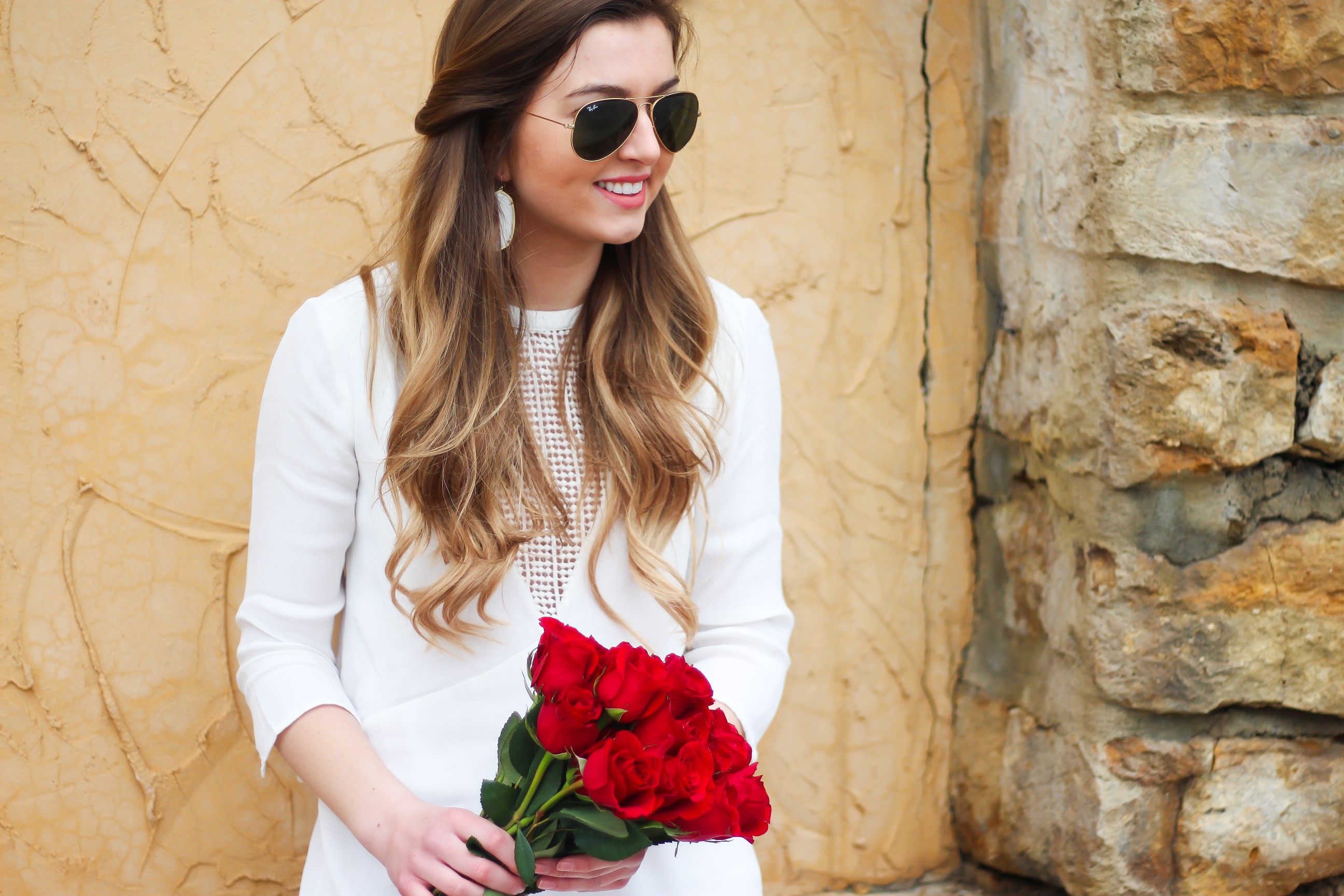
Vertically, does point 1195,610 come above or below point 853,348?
below

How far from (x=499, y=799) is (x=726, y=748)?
0.26m


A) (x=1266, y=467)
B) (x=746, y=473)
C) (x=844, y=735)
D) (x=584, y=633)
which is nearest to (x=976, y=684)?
(x=844, y=735)

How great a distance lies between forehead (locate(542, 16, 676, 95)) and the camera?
1407 millimetres

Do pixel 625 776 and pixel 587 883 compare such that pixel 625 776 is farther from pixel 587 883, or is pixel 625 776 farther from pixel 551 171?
pixel 551 171

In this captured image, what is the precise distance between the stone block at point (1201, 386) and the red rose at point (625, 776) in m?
1.09

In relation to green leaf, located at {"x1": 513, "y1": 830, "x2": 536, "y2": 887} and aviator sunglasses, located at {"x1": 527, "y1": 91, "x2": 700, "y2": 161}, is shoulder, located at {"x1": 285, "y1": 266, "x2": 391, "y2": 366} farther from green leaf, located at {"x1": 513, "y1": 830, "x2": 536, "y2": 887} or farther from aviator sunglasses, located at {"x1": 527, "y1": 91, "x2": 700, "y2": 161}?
green leaf, located at {"x1": 513, "y1": 830, "x2": 536, "y2": 887}

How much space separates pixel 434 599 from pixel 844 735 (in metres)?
1.04

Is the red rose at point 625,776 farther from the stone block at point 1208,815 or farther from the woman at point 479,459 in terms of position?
the stone block at point 1208,815

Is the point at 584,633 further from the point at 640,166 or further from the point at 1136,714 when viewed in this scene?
the point at 1136,714

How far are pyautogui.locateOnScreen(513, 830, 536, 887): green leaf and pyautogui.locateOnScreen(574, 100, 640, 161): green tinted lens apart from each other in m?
0.82

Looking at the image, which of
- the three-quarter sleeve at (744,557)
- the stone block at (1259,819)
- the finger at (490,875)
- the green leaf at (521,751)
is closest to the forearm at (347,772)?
the finger at (490,875)

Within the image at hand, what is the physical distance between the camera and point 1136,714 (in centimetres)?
186

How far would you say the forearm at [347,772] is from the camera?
1.36 meters

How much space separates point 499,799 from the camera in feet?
3.84
